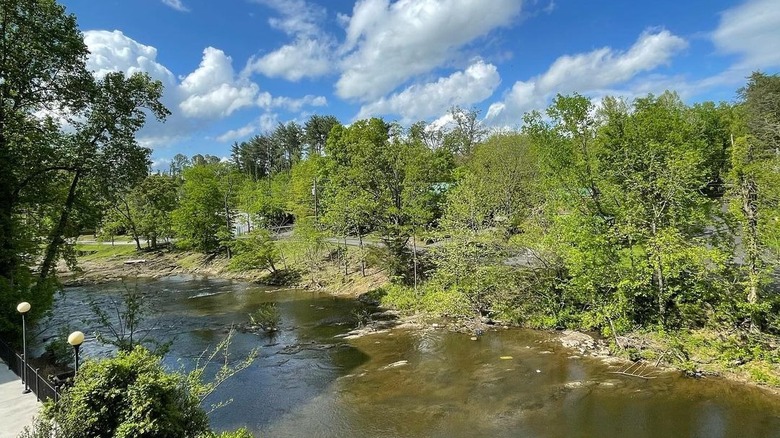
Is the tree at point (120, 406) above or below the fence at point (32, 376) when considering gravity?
above

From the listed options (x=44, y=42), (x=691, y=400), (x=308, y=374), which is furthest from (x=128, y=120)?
(x=691, y=400)

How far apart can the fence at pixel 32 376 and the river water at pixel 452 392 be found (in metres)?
4.92

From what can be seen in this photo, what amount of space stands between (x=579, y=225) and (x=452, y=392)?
9.56m

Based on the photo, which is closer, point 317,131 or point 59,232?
point 59,232

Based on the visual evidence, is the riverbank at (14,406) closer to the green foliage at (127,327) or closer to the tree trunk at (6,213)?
the green foliage at (127,327)

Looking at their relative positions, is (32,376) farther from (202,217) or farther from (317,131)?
(317,131)

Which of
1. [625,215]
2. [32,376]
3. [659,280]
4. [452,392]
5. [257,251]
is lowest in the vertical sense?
[452,392]

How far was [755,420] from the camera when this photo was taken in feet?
41.2

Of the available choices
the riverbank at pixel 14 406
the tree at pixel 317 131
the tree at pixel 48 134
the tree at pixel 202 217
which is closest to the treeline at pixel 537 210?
the tree at pixel 48 134

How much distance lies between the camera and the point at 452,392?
15.7 meters

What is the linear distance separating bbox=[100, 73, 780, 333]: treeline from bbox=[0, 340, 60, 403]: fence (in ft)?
58.8

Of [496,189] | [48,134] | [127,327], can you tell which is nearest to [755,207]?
[496,189]

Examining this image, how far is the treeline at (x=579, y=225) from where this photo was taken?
16.8 meters

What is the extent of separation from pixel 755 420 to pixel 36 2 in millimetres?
28405
